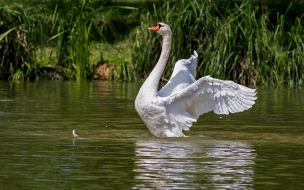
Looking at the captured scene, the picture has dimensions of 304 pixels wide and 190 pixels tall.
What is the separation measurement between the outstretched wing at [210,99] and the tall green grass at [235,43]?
33.5 ft

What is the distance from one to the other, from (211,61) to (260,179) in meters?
Answer: 14.2

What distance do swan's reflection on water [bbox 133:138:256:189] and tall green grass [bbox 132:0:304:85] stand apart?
1133 cm

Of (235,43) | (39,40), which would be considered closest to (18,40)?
(39,40)

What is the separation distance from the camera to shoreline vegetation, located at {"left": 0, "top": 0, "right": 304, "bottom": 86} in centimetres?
2223

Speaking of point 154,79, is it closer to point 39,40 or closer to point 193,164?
point 193,164

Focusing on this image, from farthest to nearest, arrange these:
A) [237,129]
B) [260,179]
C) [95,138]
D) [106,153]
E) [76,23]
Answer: [76,23]
[237,129]
[95,138]
[106,153]
[260,179]

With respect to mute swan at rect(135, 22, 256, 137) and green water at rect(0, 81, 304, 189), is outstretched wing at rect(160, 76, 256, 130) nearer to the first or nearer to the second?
mute swan at rect(135, 22, 256, 137)

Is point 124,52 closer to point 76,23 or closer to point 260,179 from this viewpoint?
point 76,23

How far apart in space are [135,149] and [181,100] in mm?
1774

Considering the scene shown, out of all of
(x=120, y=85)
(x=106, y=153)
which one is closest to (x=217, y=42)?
(x=120, y=85)

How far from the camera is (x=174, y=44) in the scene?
22562 millimetres

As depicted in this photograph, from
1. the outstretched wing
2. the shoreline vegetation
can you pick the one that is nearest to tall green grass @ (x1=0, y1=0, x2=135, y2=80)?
the shoreline vegetation

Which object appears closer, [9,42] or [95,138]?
[95,138]

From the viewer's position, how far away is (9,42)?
78.7 ft
